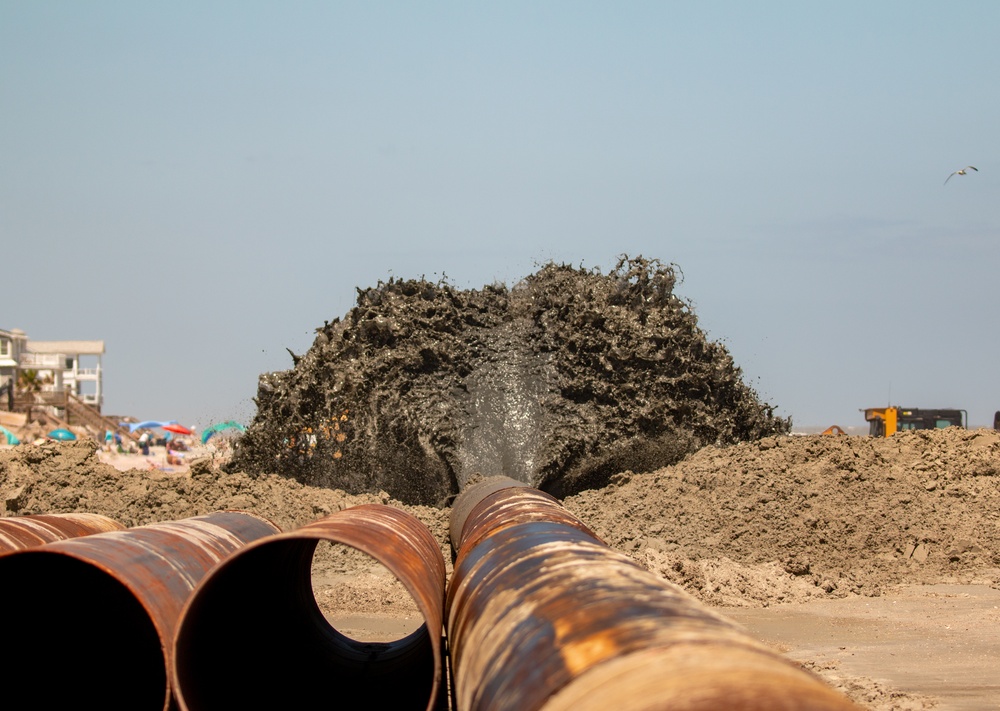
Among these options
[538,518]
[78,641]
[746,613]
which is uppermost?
[538,518]

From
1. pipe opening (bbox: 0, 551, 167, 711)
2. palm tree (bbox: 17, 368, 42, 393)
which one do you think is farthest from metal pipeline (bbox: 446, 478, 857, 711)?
palm tree (bbox: 17, 368, 42, 393)

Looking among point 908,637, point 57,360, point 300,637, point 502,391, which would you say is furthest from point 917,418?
point 57,360

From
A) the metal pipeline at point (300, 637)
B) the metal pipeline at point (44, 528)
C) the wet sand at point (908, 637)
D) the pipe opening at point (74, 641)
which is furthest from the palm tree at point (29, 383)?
the pipe opening at point (74, 641)

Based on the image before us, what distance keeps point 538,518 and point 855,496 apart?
7.85 m

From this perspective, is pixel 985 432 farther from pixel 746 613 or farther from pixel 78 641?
pixel 78 641

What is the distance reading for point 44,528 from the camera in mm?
6590

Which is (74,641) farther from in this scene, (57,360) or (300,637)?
(57,360)

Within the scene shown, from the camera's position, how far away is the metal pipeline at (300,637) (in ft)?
15.0

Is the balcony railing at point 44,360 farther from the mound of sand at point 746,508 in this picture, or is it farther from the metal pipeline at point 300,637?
the metal pipeline at point 300,637

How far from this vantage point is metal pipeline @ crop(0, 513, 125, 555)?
242 inches

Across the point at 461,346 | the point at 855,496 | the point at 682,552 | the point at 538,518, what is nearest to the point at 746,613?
the point at 682,552

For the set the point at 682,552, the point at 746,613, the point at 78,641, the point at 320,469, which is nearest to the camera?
the point at 78,641

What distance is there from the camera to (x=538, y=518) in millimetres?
5773

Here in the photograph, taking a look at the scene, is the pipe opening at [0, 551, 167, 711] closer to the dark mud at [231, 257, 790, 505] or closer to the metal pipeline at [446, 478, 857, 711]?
the metal pipeline at [446, 478, 857, 711]
